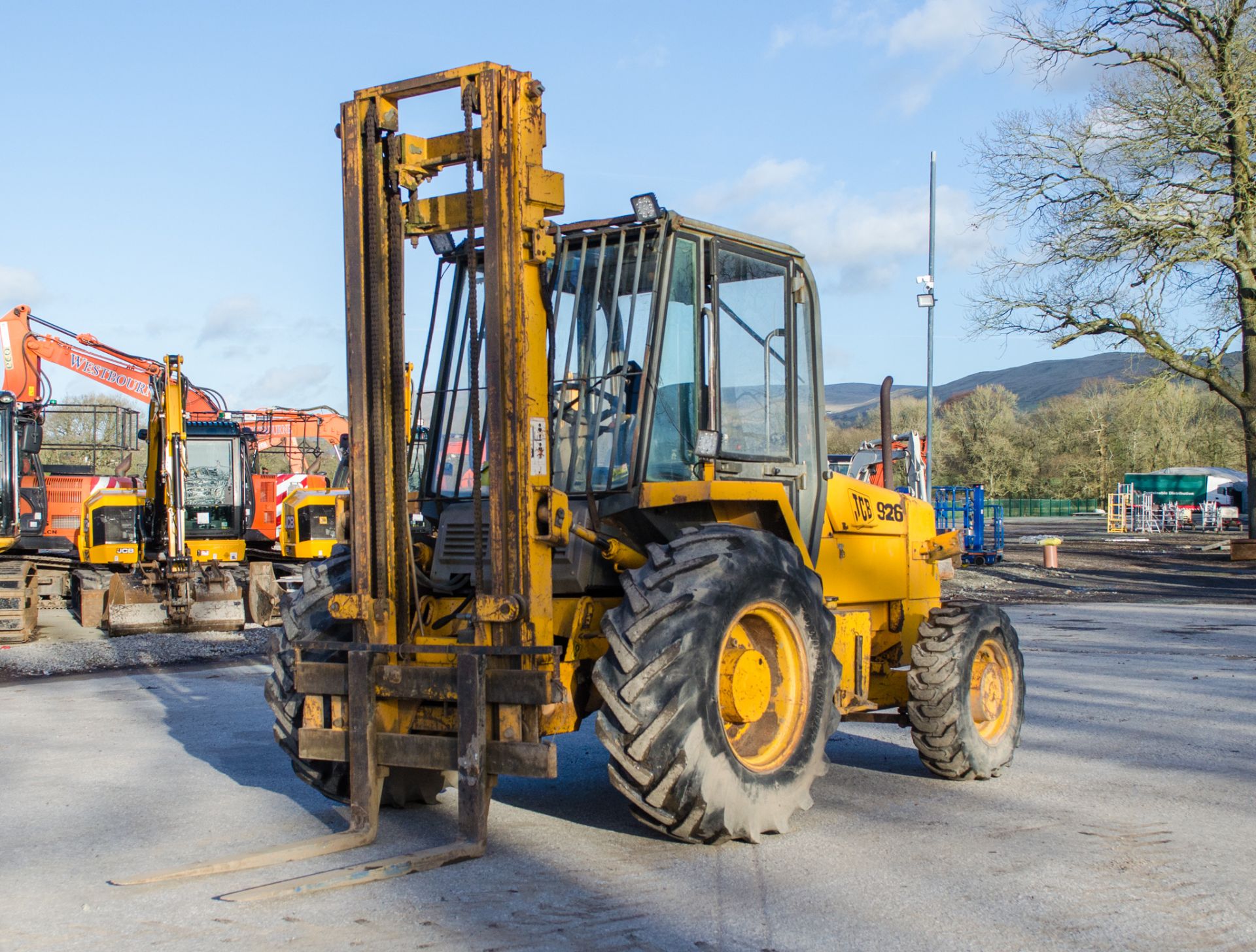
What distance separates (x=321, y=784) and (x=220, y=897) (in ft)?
4.02

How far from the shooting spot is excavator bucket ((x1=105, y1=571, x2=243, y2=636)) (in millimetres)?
18250

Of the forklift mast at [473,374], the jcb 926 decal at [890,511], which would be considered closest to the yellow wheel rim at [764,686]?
the forklift mast at [473,374]

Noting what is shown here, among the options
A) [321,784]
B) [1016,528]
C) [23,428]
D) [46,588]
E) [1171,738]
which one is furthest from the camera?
[1016,528]

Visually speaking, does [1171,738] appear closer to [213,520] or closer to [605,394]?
[605,394]

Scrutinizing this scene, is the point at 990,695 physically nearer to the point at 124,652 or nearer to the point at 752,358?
the point at 752,358

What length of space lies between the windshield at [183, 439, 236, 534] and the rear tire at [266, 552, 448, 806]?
1441cm

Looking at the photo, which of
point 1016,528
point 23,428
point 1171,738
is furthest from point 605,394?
point 1016,528

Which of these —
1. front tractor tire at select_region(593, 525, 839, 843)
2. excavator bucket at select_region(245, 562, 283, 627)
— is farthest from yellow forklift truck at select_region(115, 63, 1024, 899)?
excavator bucket at select_region(245, 562, 283, 627)

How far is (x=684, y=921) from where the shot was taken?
4836 millimetres

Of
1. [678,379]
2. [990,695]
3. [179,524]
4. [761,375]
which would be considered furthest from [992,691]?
[179,524]

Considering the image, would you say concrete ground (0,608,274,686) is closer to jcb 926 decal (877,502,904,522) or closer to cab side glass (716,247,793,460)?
jcb 926 decal (877,502,904,522)

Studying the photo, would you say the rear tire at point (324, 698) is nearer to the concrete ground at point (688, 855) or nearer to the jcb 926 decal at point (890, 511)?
the concrete ground at point (688, 855)

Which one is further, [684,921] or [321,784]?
[321,784]

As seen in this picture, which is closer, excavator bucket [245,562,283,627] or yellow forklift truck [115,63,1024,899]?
yellow forklift truck [115,63,1024,899]
